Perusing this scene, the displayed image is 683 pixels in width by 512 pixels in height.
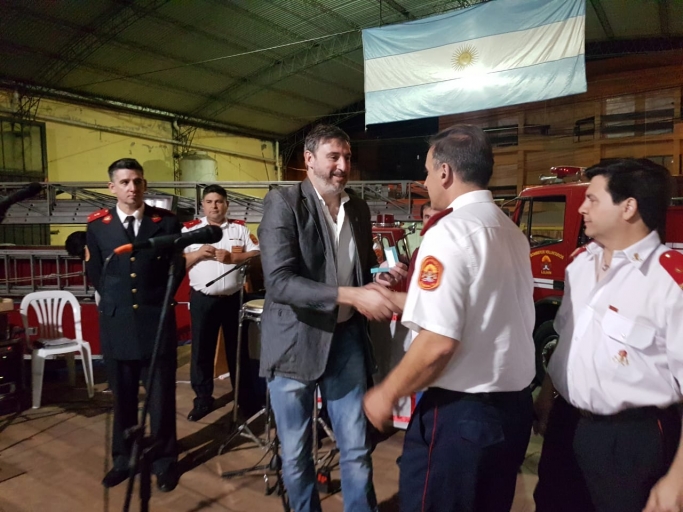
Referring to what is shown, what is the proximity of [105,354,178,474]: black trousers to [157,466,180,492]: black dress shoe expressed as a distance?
3cm

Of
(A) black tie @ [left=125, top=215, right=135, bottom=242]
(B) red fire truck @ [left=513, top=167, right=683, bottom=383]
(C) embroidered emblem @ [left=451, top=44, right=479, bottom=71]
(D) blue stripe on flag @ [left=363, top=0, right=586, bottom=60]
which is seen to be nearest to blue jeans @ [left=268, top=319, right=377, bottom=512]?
(A) black tie @ [left=125, top=215, right=135, bottom=242]

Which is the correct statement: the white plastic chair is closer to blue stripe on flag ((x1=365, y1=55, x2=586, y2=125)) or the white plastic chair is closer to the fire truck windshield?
blue stripe on flag ((x1=365, y1=55, x2=586, y2=125))

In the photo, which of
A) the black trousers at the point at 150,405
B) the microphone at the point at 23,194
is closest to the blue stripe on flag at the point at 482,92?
the black trousers at the point at 150,405

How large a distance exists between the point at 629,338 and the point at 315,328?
3.40ft

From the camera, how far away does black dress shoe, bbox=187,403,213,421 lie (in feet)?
12.4

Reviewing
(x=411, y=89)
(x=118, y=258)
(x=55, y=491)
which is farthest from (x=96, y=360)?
(x=411, y=89)

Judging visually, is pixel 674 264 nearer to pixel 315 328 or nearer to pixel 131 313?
pixel 315 328

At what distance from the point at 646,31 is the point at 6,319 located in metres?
12.2

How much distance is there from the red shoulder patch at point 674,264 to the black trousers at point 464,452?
0.51 metres

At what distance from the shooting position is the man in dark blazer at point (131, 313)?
269 cm

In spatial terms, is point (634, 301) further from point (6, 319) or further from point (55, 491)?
point (6, 319)

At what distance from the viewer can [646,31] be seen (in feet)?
32.7

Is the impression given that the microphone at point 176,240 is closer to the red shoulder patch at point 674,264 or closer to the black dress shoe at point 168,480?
the red shoulder patch at point 674,264

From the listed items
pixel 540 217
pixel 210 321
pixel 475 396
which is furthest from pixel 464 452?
pixel 540 217
